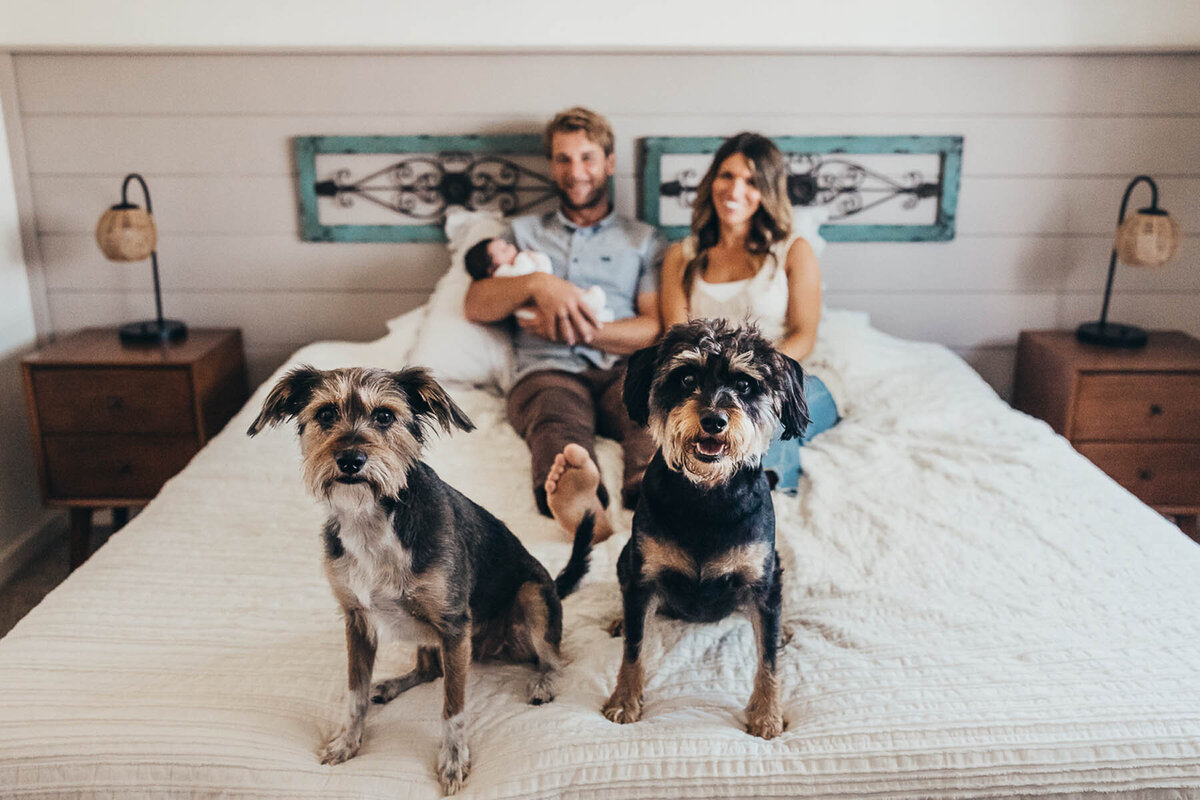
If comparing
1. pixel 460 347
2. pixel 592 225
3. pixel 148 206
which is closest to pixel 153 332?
pixel 148 206

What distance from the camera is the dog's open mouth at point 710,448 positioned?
118 centimetres

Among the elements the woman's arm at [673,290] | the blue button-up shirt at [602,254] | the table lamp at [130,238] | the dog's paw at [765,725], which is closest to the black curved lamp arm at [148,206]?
the table lamp at [130,238]

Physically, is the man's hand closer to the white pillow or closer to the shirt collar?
the white pillow

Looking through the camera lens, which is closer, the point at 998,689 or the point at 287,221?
the point at 998,689

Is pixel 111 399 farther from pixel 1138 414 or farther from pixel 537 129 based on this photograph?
pixel 1138 414

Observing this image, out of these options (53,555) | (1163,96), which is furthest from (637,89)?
(53,555)

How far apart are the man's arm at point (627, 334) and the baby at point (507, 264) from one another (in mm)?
46

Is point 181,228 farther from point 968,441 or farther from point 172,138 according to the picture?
point 968,441

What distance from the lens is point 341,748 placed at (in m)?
1.21

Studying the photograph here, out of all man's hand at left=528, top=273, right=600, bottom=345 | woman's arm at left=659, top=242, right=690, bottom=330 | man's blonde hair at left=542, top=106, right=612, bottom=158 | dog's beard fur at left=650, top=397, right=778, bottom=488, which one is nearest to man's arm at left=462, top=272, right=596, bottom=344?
man's hand at left=528, top=273, right=600, bottom=345

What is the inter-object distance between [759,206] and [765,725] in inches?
60.3

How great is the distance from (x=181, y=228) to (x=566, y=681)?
230 cm

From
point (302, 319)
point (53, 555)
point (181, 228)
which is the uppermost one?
point (181, 228)

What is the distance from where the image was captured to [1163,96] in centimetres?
285
